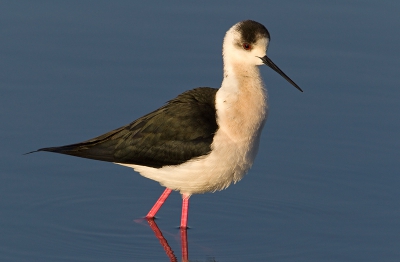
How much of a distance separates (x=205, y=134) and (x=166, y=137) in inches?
14.6

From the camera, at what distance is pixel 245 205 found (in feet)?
29.9

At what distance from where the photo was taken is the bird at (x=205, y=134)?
328 inches

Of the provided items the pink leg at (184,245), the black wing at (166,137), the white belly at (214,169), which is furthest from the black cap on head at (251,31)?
the pink leg at (184,245)

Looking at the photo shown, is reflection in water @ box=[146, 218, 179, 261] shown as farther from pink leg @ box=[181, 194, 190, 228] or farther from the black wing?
the black wing

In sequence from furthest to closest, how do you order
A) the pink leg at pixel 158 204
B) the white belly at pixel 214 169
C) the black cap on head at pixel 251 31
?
the pink leg at pixel 158 204 < the black cap on head at pixel 251 31 < the white belly at pixel 214 169

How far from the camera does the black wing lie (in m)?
8.34

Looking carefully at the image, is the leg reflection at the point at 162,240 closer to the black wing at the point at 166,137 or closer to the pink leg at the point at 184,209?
the pink leg at the point at 184,209

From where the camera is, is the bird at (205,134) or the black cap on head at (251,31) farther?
the black cap on head at (251,31)

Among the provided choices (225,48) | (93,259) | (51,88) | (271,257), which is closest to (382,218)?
(271,257)

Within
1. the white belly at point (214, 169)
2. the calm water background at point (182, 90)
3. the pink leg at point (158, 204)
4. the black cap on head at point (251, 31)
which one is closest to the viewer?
the white belly at point (214, 169)

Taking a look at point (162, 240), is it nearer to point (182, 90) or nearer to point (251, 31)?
point (251, 31)

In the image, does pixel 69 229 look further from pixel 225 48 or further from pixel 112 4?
pixel 112 4

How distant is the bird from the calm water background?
539 millimetres

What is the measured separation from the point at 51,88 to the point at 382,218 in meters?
3.83
